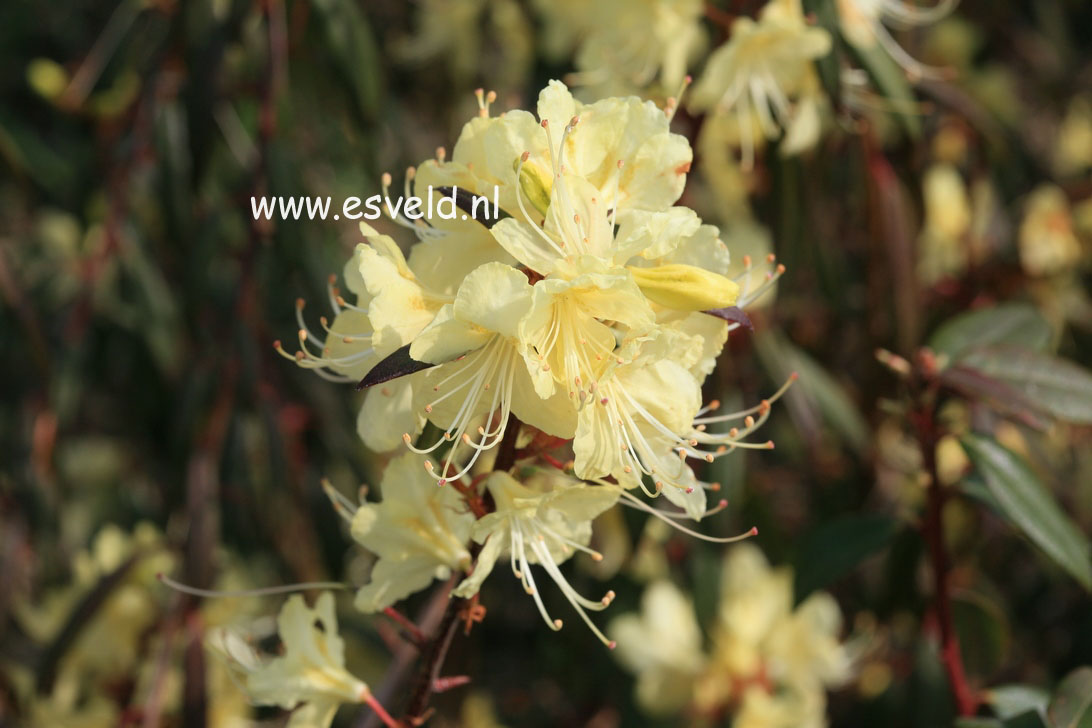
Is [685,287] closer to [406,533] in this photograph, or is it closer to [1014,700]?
[406,533]

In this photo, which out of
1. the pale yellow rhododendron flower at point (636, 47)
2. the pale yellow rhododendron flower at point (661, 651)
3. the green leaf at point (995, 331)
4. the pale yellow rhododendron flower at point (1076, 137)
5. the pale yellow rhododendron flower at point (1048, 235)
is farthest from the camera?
the pale yellow rhododendron flower at point (1076, 137)

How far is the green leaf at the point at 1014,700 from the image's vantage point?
1024 millimetres

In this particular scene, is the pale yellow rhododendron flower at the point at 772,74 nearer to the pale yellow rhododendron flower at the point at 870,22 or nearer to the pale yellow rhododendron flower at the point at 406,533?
the pale yellow rhododendron flower at the point at 870,22

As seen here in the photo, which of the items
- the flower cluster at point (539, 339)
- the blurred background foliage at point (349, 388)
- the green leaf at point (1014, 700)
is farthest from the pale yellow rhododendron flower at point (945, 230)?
the flower cluster at point (539, 339)

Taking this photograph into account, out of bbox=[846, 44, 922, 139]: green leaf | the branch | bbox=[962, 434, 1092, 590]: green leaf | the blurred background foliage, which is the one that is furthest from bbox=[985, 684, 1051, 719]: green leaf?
bbox=[846, 44, 922, 139]: green leaf

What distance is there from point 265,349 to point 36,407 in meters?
0.36

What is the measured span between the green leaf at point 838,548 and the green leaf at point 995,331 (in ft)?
0.71

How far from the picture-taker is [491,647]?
8.44ft

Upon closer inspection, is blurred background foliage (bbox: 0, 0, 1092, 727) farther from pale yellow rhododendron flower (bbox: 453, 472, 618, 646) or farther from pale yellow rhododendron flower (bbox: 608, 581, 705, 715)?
pale yellow rhododendron flower (bbox: 453, 472, 618, 646)

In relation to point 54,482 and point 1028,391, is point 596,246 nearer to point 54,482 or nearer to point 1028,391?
point 1028,391

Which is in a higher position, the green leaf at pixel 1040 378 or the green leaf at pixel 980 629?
the green leaf at pixel 1040 378

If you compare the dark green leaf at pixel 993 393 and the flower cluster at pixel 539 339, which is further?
the dark green leaf at pixel 993 393

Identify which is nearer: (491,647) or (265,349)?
(265,349)

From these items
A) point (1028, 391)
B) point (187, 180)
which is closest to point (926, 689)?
point (1028, 391)
